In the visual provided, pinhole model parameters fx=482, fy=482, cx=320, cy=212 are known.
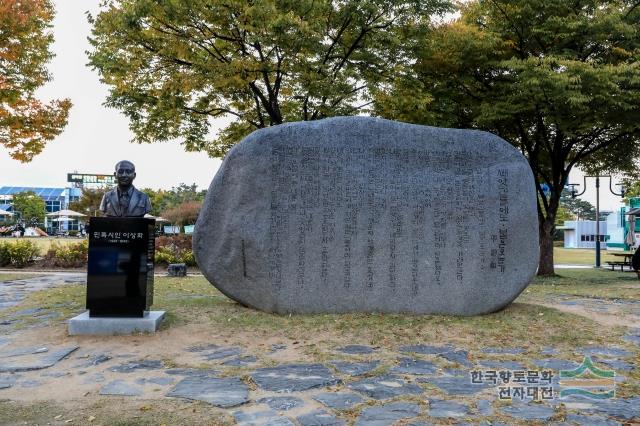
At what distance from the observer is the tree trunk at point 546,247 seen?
14.6 m

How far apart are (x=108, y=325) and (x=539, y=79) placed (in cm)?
1024

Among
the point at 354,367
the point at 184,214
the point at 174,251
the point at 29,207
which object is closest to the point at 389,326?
the point at 354,367

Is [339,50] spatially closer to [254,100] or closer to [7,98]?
[254,100]

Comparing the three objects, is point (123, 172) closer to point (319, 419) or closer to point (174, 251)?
point (319, 419)

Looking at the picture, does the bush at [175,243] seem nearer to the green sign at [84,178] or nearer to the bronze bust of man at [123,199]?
the bronze bust of man at [123,199]

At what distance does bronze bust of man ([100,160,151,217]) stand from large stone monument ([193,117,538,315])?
1.07 m

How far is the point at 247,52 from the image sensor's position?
503 inches

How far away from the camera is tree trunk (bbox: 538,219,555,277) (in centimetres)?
1463

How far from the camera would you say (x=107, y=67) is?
1238cm

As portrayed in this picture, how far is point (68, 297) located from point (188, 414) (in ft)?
21.6

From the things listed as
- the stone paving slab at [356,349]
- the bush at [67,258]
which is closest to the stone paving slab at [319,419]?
the stone paving slab at [356,349]

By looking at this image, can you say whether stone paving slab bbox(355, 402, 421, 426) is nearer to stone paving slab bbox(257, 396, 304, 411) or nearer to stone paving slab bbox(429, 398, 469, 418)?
stone paving slab bbox(429, 398, 469, 418)

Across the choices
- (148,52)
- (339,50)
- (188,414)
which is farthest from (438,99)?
(188,414)

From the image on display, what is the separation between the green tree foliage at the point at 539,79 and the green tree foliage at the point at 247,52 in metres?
1.01
